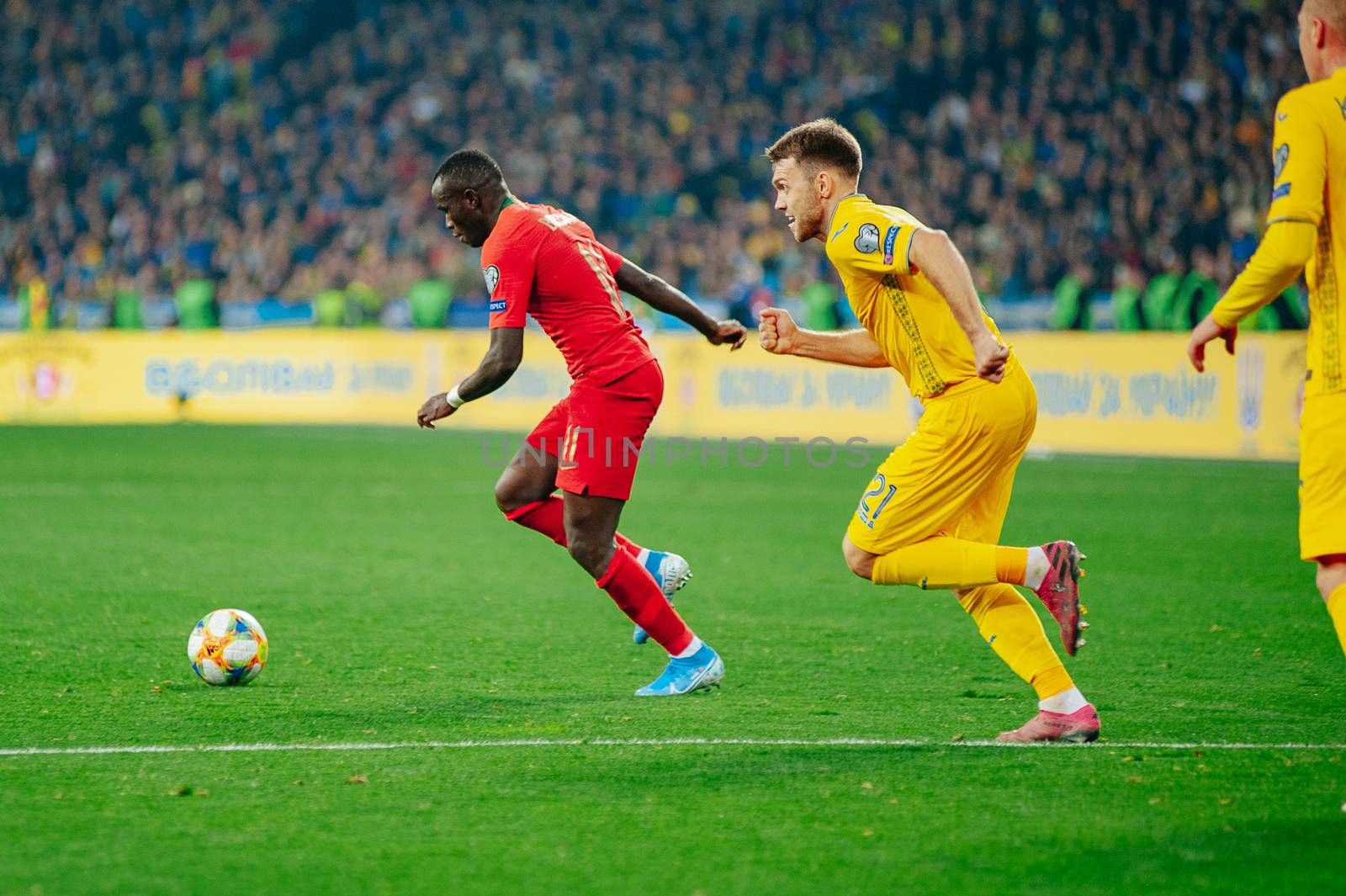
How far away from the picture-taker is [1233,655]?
6.77 m

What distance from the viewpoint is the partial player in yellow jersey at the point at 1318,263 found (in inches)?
157

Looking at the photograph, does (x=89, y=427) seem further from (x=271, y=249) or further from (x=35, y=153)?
(x=35, y=153)

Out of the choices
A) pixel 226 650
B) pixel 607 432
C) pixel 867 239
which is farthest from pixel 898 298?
pixel 226 650

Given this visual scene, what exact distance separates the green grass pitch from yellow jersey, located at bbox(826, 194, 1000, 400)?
1170 millimetres

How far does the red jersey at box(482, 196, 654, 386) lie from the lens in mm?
5812

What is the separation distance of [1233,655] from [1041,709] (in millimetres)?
2089

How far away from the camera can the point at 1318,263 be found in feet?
13.7

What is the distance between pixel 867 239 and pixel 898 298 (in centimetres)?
30

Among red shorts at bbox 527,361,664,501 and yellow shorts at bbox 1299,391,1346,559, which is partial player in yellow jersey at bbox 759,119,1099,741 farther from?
red shorts at bbox 527,361,664,501

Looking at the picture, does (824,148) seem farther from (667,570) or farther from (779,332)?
(667,570)

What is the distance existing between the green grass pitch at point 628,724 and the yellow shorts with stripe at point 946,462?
687 millimetres

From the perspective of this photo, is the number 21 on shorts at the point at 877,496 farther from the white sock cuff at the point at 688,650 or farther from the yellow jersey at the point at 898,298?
the white sock cuff at the point at 688,650

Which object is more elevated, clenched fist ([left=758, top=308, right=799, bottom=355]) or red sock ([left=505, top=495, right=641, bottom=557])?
clenched fist ([left=758, top=308, right=799, bottom=355])

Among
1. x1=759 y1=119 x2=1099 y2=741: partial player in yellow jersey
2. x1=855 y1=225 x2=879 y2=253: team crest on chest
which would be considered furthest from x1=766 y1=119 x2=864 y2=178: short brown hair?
x1=855 y1=225 x2=879 y2=253: team crest on chest
